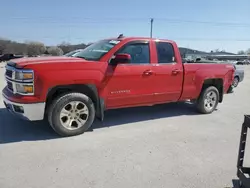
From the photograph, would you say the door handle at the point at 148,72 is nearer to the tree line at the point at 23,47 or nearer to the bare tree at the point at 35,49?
the tree line at the point at 23,47

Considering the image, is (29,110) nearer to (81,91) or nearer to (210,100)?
(81,91)

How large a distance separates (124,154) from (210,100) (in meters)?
3.84

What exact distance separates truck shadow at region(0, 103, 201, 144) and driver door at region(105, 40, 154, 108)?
0.63m

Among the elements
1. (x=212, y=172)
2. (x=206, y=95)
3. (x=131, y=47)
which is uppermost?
(x=131, y=47)

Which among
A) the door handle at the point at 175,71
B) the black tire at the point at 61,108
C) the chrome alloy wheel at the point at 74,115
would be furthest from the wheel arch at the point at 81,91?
the door handle at the point at 175,71

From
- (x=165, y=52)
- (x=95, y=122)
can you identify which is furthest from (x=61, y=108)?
(x=165, y=52)

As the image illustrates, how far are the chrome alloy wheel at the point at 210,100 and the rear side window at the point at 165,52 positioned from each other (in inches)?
66.0

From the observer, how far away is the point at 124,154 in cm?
393

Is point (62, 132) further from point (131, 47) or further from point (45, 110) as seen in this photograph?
point (131, 47)

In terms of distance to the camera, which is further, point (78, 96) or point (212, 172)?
point (78, 96)

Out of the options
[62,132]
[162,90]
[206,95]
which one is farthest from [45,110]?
[206,95]

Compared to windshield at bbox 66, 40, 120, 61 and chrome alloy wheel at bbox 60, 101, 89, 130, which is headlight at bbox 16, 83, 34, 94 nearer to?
chrome alloy wheel at bbox 60, 101, 89, 130

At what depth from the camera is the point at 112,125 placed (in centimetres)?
542

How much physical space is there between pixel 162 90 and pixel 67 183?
335cm
